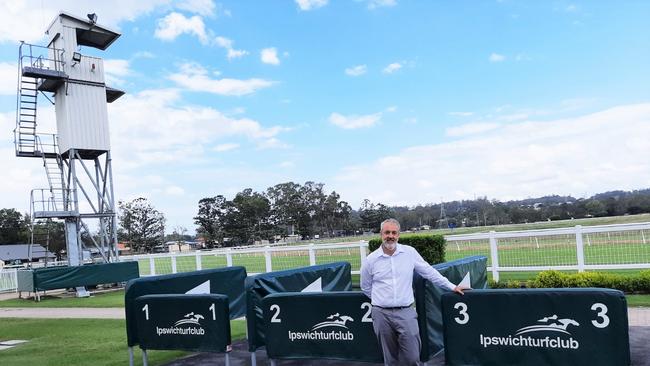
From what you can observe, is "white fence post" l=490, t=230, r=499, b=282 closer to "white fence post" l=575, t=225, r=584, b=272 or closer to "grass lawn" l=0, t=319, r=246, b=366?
"white fence post" l=575, t=225, r=584, b=272

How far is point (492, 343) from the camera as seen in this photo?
5055mm

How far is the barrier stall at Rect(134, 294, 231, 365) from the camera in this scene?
6449mm

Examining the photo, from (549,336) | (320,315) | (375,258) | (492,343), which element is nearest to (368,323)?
(320,315)

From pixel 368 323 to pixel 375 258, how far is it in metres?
0.96

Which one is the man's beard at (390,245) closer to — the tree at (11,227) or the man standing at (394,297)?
the man standing at (394,297)

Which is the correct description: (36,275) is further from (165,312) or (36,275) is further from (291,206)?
(291,206)

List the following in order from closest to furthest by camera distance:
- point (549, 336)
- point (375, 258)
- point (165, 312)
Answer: point (549, 336)
point (375, 258)
point (165, 312)

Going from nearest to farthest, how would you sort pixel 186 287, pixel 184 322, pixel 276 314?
pixel 276 314 < pixel 184 322 < pixel 186 287

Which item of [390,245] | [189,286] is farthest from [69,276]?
[390,245]

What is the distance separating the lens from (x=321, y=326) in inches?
236

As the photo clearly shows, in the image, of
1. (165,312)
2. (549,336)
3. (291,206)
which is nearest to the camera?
(549,336)

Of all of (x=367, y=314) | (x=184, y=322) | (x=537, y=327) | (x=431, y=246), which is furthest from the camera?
(x=431, y=246)

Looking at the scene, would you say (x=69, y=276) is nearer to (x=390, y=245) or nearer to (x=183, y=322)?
(x=183, y=322)

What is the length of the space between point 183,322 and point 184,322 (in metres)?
0.02
